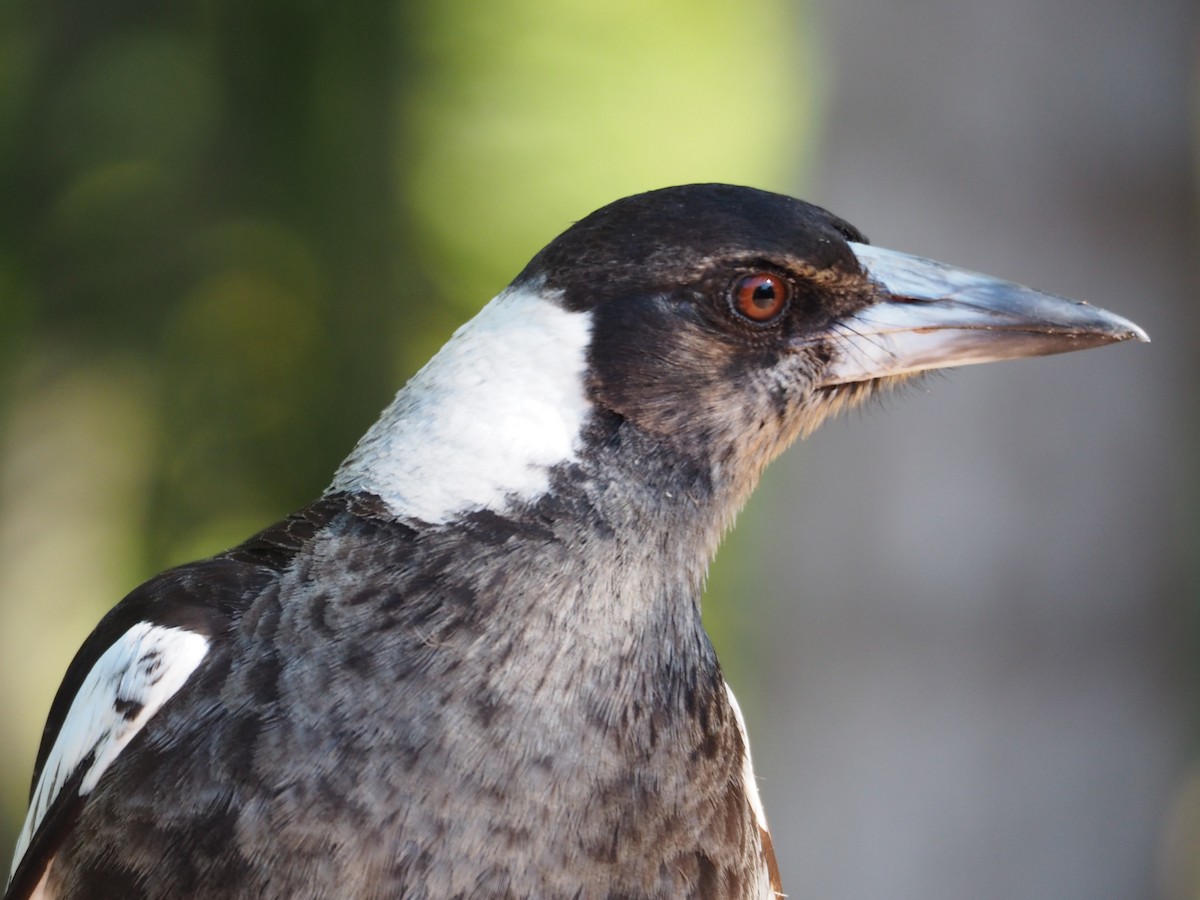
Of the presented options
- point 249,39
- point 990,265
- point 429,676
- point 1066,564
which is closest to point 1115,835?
point 1066,564

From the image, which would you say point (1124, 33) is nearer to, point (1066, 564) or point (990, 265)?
point (990, 265)

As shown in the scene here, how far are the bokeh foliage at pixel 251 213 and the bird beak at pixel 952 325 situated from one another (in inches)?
77.0

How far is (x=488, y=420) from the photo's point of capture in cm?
130

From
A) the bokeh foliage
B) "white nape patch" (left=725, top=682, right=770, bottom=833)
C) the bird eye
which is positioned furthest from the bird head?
the bokeh foliage

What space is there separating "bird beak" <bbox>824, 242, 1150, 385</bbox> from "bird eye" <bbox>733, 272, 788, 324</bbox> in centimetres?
8

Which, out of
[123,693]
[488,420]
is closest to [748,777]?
[488,420]

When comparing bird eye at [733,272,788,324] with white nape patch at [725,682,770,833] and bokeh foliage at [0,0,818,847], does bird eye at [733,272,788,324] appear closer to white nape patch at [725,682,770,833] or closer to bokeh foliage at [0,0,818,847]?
white nape patch at [725,682,770,833]

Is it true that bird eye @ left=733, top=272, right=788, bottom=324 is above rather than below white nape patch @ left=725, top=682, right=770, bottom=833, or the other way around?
above

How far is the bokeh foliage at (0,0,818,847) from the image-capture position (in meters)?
3.35

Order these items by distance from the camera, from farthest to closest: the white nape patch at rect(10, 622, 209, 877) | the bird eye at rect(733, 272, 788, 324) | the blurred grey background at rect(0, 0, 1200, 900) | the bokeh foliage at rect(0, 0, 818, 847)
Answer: the bokeh foliage at rect(0, 0, 818, 847) → the blurred grey background at rect(0, 0, 1200, 900) → the bird eye at rect(733, 272, 788, 324) → the white nape patch at rect(10, 622, 209, 877)

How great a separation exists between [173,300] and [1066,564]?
2292 mm

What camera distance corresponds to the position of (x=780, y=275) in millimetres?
1353

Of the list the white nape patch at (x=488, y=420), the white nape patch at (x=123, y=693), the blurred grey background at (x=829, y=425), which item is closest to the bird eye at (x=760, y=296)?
the white nape patch at (x=488, y=420)

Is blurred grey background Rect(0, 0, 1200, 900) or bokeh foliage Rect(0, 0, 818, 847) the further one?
bokeh foliage Rect(0, 0, 818, 847)
